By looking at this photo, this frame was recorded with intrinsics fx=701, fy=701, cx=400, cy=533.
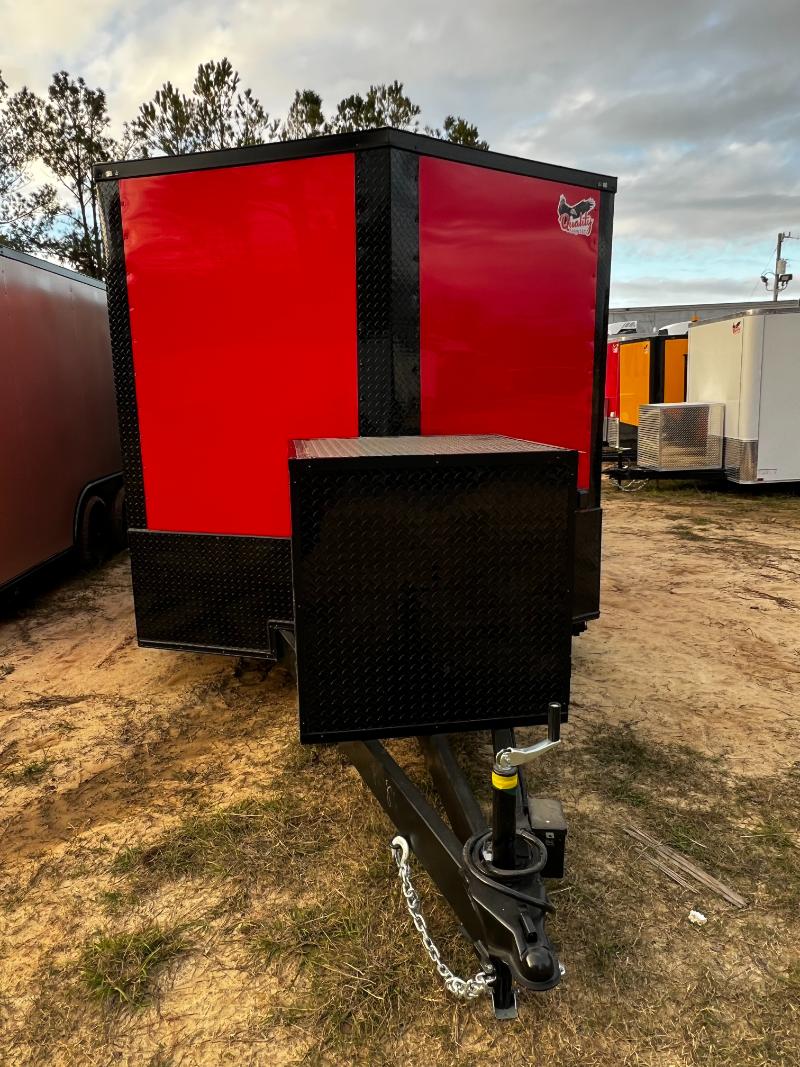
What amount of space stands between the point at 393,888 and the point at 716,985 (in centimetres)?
103

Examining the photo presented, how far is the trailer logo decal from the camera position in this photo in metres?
3.39

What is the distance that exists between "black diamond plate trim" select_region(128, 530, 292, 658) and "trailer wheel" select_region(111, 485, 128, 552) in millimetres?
3959

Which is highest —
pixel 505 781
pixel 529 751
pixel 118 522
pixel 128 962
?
pixel 529 751

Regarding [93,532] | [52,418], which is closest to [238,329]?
[52,418]

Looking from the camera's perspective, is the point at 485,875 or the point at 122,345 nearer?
the point at 485,875

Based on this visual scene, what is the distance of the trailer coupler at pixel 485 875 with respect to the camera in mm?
1729

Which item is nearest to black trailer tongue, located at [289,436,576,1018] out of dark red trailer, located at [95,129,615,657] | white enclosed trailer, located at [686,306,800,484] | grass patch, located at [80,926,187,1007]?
grass patch, located at [80,926,187,1007]

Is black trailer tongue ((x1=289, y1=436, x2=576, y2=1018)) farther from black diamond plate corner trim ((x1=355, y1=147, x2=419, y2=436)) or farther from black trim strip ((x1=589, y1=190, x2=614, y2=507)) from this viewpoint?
black trim strip ((x1=589, y1=190, x2=614, y2=507))

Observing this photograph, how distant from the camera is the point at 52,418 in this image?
5.98 metres

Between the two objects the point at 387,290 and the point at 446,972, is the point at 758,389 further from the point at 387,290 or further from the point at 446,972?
the point at 446,972

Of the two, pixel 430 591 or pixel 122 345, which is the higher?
pixel 122 345

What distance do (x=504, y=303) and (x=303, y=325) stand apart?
0.96 meters

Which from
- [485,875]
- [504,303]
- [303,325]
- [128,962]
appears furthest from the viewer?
[504,303]

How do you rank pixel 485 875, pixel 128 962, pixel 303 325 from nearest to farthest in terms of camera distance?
pixel 485 875, pixel 128 962, pixel 303 325
